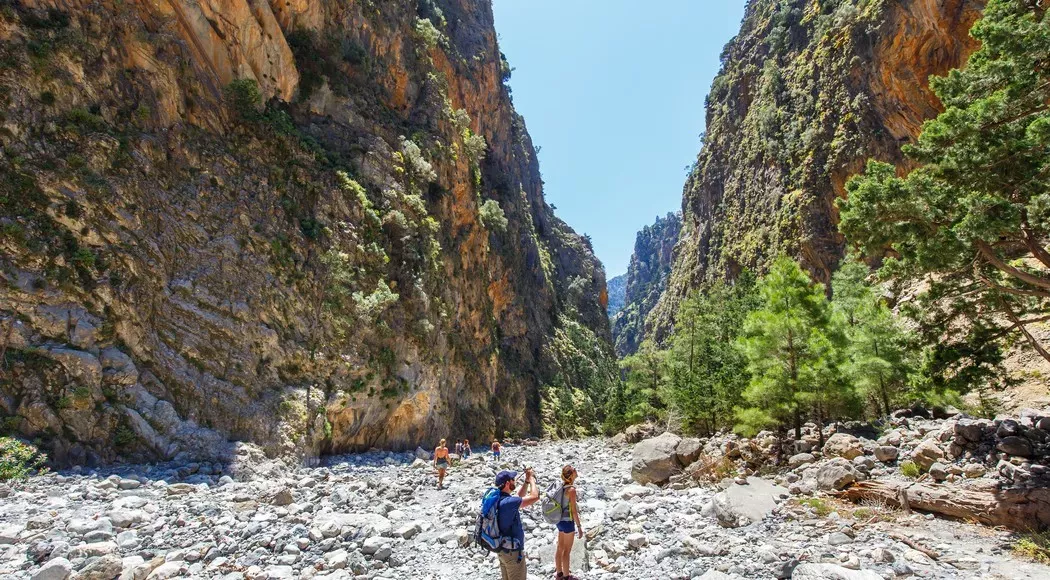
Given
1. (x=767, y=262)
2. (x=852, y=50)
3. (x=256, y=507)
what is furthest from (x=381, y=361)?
(x=852, y=50)

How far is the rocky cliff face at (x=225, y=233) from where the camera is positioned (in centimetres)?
1338

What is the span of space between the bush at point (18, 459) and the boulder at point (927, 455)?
19.5 m

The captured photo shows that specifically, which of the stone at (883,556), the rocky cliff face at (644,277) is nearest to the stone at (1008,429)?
the stone at (883,556)

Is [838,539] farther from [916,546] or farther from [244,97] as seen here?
[244,97]

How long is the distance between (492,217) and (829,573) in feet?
146

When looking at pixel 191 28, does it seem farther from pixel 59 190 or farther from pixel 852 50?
pixel 852 50

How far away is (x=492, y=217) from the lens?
48.2 metres

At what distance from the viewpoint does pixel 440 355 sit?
29734 mm

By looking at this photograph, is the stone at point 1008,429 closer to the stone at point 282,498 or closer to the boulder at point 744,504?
the boulder at point 744,504

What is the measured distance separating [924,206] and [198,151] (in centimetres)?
2351

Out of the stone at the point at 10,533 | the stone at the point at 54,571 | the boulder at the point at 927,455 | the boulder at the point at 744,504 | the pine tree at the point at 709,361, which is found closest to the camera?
the stone at the point at 54,571

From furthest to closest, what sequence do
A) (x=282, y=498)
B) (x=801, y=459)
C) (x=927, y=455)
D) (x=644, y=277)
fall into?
(x=644, y=277) < (x=801, y=459) < (x=282, y=498) < (x=927, y=455)

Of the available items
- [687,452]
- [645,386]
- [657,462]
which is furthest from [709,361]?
[657,462]

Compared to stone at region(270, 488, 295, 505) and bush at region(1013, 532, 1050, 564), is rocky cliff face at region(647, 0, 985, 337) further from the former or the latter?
stone at region(270, 488, 295, 505)
